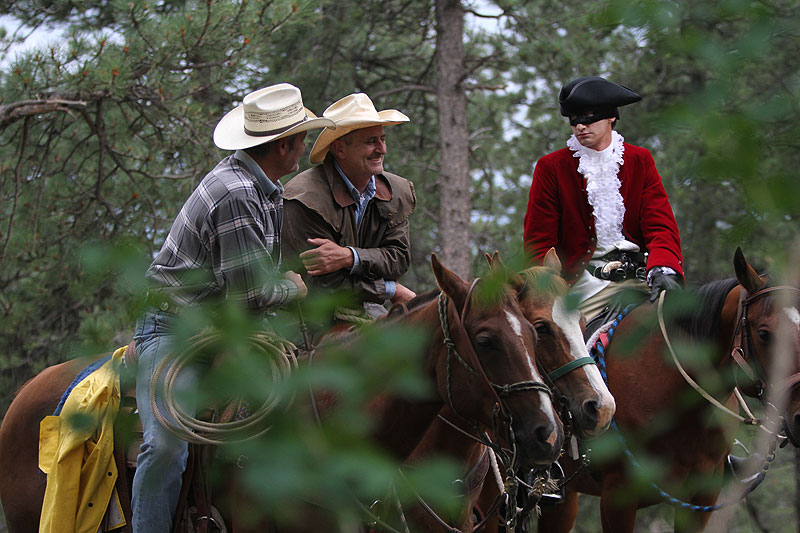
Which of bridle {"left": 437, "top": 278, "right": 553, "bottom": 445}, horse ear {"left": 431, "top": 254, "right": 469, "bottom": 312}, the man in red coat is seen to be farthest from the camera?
the man in red coat

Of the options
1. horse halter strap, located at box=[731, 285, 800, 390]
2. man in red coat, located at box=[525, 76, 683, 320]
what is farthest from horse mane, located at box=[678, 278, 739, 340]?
man in red coat, located at box=[525, 76, 683, 320]

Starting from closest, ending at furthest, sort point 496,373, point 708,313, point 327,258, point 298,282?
point 298,282, point 496,373, point 327,258, point 708,313

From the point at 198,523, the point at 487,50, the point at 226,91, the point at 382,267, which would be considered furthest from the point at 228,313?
the point at 487,50

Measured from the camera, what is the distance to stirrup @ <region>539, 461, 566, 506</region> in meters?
4.76

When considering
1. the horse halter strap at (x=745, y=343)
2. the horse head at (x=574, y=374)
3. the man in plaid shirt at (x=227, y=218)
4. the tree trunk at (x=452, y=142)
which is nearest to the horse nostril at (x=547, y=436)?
the horse head at (x=574, y=374)

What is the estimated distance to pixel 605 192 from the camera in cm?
533

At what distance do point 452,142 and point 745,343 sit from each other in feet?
20.0

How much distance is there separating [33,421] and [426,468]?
11.5 feet

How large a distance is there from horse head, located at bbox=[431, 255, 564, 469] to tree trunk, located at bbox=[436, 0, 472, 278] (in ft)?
20.4

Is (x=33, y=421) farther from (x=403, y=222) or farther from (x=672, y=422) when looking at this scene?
(x=672, y=422)

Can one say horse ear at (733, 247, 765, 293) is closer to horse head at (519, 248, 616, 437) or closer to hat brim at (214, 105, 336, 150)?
horse head at (519, 248, 616, 437)

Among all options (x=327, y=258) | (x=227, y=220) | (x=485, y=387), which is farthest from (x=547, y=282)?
(x=327, y=258)

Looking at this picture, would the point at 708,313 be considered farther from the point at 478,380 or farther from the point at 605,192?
the point at 478,380

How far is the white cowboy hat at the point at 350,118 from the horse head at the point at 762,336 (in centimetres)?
194
